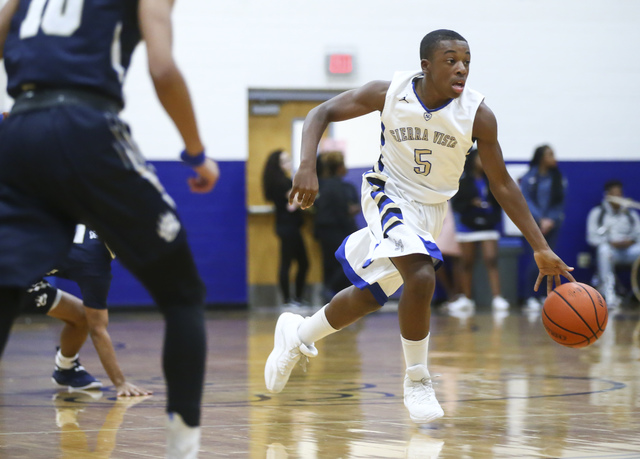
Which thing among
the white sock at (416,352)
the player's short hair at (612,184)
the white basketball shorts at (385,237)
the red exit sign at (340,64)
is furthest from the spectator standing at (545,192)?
the white sock at (416,352)

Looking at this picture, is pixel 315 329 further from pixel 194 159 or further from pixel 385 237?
pixel 194 159

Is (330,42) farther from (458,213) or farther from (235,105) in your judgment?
(458,213)

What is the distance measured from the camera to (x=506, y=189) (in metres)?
4.11

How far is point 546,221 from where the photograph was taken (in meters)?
11.6

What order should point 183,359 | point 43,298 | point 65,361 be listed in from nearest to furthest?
1. point 183,359
2. point 43,298
3. point 65,361

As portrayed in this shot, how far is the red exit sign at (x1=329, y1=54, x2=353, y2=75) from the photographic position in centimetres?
1211

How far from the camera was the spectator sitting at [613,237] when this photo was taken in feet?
39.5

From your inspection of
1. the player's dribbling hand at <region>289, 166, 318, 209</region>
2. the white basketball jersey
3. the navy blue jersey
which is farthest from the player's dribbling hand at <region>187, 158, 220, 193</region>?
the white basketball jersey

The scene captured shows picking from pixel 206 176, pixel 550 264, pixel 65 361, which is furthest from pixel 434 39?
pixel 65 361

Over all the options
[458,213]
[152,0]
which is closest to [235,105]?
[458,213]

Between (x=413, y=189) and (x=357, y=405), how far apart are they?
102 centimetres

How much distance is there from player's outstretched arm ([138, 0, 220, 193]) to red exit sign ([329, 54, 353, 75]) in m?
9.85

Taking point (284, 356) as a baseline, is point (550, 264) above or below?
above

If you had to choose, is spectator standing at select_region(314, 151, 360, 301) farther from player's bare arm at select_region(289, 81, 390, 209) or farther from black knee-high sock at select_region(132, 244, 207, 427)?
black knee-high sock at select_region(132, 244, 207, 427)
